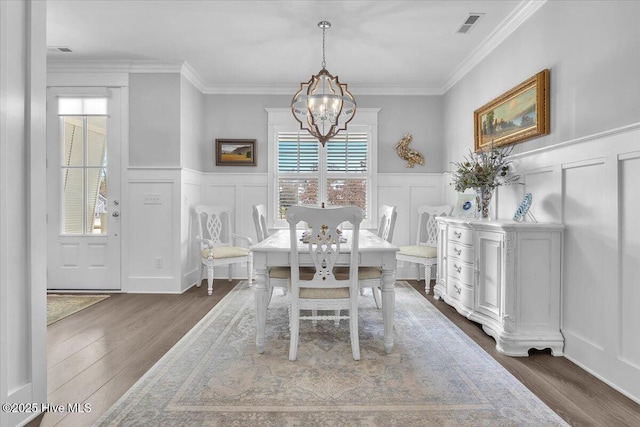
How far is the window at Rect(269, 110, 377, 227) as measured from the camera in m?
5.07

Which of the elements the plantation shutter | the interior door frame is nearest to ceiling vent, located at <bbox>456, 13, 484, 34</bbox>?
the plantation shutter

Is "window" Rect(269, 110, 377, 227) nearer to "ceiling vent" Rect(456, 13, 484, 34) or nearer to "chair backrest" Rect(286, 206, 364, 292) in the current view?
"ceiling vent" Rect(456, 13, 484, 34)

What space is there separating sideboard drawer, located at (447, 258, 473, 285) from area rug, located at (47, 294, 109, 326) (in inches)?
145

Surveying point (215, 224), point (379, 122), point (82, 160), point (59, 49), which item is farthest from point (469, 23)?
point (82, 160)

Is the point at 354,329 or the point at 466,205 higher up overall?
the point at 466,205

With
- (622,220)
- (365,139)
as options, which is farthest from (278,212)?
(622,220)

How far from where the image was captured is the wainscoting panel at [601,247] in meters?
2.00

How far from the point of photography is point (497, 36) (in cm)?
346

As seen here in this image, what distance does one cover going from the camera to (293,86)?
499cm

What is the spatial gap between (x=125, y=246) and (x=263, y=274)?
8.63 feet

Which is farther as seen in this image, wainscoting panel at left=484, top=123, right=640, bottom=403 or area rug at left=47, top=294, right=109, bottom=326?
area rug at left=47, top=294, right=109, bottom=326

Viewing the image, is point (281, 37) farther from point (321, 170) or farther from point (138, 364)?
point (138, 364)

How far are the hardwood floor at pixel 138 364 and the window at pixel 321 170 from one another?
1918 mm

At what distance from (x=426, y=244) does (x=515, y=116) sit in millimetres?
2123
